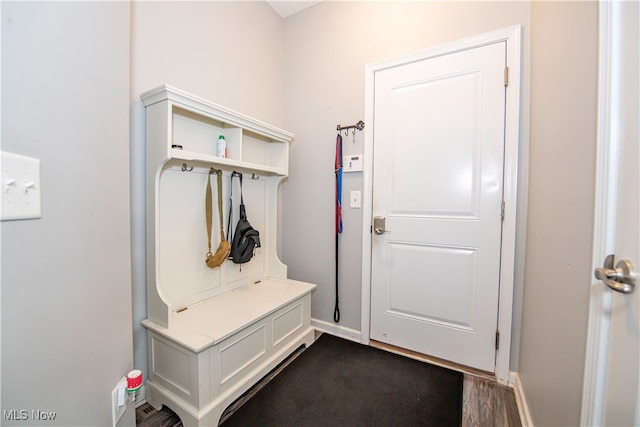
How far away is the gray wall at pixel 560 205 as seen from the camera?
0.85 meters

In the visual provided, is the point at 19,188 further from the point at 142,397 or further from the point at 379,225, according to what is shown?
the point at 379,225

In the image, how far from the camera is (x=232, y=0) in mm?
1972

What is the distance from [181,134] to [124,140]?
2.66 ft

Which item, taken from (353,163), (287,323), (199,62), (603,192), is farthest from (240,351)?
(199,62)

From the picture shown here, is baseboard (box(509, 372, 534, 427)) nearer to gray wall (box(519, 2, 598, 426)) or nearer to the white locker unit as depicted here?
gray wall (box(519, 2, 598, 426))

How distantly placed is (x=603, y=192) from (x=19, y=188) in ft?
4.81

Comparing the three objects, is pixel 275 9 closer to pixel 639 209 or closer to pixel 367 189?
pixel 367 189

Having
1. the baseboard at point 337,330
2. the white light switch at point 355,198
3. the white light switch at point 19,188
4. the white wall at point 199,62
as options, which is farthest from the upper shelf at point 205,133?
the baseboard at point 337,330

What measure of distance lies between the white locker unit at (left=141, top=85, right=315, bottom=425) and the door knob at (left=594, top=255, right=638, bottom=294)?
146 cm

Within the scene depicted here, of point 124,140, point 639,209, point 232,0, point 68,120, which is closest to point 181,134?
point 124,140

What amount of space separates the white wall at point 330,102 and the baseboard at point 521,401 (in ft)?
3.17

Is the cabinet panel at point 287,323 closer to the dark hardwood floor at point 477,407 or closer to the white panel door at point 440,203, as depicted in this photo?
the dark hardwood floor at point 477,407

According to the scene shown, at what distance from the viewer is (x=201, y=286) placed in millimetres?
1765

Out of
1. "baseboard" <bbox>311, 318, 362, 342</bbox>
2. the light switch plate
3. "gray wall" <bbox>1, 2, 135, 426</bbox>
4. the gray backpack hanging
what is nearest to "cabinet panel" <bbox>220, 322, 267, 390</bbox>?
the gray backpack hanging
